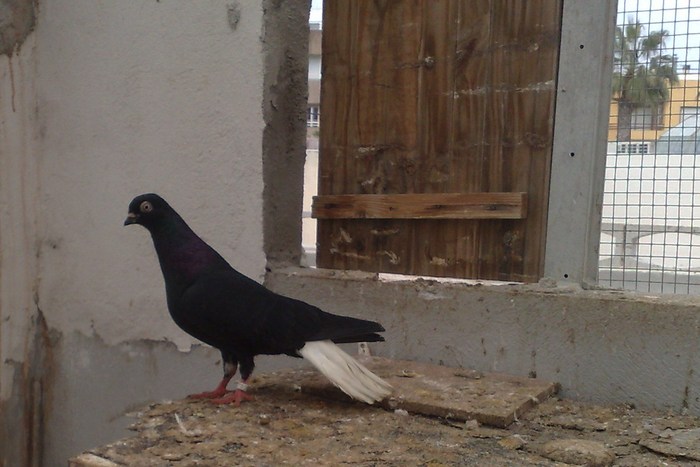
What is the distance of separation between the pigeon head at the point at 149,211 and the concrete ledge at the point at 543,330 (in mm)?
864

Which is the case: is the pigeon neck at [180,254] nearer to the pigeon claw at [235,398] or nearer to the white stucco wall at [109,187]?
the pigeon claw at [235,398]

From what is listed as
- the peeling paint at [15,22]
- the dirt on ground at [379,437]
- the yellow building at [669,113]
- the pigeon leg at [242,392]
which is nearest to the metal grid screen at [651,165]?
the yellow building at [669,113]

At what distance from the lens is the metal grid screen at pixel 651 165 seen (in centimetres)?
231

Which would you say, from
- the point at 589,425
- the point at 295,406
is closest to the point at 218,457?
the point at 295,406

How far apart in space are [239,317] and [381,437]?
1.78 ft

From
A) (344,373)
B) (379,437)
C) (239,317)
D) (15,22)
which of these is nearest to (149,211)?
(239,317)

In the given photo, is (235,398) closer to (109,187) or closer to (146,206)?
(146,206)

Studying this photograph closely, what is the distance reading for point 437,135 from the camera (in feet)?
9.00

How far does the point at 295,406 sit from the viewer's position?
2.11 metres

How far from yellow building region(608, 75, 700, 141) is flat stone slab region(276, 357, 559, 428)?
3.07ft

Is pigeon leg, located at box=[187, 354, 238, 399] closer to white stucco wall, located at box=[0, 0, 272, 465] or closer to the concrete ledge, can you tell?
the concrete ledge

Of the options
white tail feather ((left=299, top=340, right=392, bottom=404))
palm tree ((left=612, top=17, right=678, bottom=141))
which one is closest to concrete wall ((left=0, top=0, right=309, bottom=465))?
white tail feather ((left=299, top=340, right=392, bottom=404))

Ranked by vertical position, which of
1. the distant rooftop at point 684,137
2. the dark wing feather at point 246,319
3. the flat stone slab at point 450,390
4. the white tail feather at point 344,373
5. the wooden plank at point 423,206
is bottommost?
the flat stone slab at point 450,390

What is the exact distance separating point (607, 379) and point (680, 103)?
98cm
